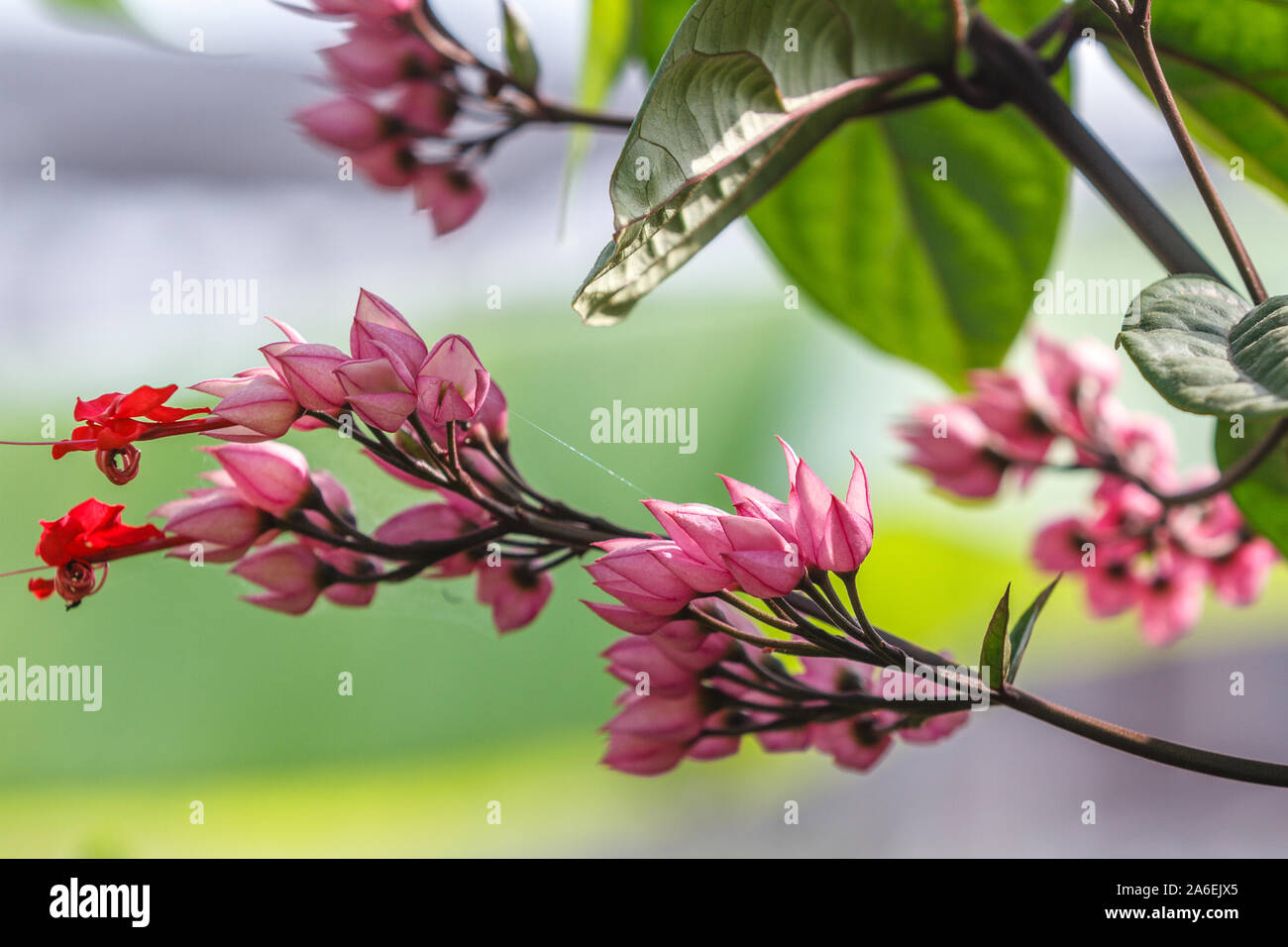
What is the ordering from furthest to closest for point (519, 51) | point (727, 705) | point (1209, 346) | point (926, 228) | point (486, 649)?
point (486, 649) → point (926, 228) → point (519, 51) → point (727, 705) → point (1209, 346)

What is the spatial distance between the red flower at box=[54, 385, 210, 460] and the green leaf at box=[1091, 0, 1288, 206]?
1.17ft

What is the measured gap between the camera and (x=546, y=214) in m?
1.92

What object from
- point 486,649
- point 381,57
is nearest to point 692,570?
point 381,57

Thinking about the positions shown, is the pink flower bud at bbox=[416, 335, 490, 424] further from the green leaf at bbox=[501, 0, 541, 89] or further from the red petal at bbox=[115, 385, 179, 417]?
the green leaf at bbox=[501, 0, 541, 89]

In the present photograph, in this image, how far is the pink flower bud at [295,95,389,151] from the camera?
0.53 meters

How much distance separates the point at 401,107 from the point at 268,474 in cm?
28

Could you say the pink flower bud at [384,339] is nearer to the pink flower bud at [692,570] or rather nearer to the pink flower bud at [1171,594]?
the pink flower bud at [692,570]

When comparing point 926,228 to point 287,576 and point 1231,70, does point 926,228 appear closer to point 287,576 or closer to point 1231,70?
point 1231,70

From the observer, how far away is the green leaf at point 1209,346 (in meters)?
0.23

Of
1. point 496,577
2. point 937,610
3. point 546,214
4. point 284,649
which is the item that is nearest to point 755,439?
point 937,610

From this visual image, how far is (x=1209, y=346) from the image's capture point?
26 cm

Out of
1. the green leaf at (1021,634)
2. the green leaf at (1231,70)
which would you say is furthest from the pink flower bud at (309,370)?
the green leaf at (1231,70)

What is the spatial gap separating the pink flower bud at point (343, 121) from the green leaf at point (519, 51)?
86 mm
